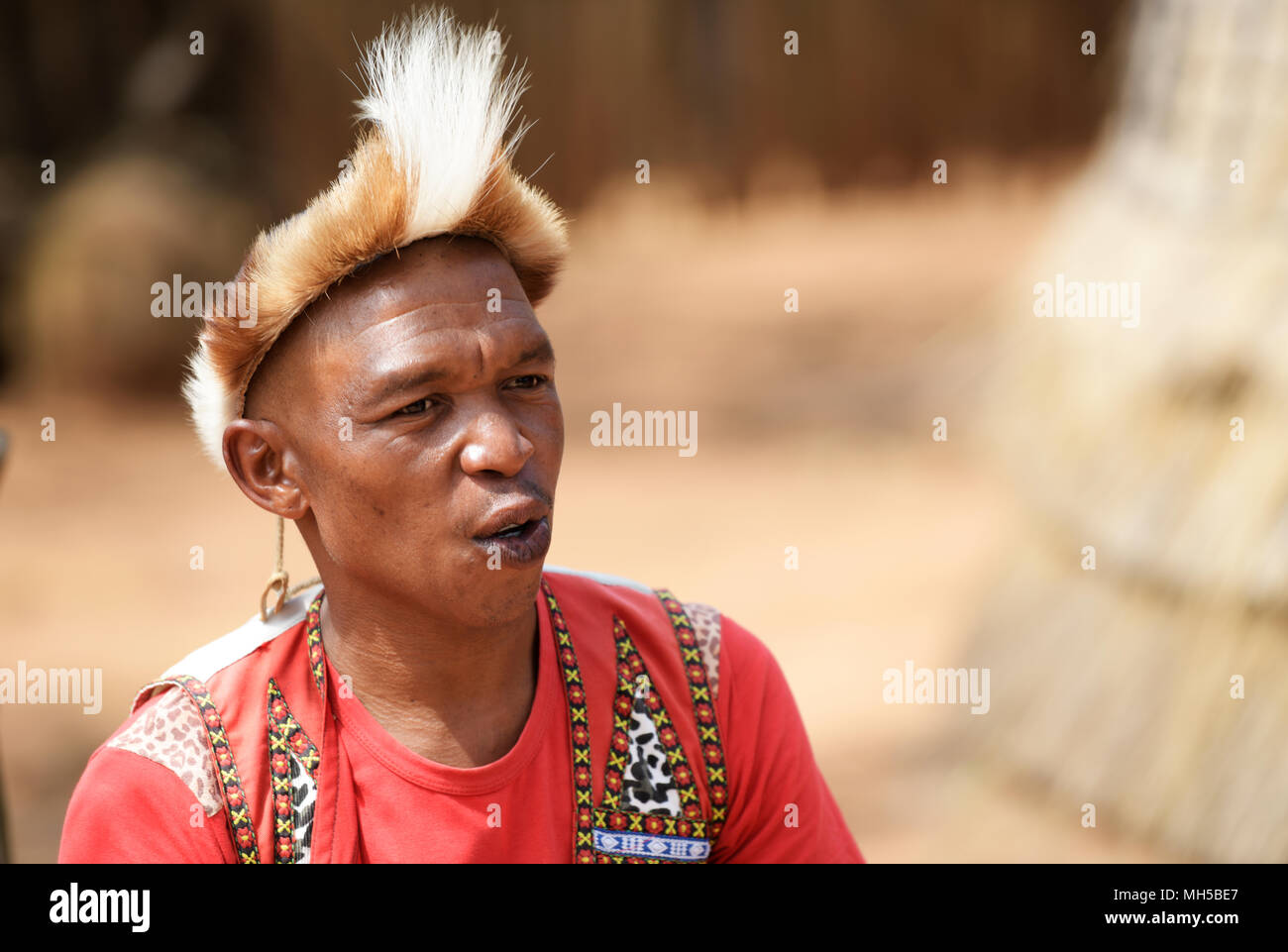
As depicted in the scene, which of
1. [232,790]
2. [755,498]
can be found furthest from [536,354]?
[755,498]

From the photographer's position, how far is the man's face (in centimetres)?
153

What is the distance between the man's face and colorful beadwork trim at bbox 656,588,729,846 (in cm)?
27

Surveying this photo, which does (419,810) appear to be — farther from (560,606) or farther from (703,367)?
(703,367)

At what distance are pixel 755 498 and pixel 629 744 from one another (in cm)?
533

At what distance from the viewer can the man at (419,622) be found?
5.01 ft

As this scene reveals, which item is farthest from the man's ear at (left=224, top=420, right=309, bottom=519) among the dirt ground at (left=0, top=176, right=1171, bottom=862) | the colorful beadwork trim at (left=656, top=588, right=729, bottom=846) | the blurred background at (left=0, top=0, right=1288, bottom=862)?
the dirt ground at (left=0, top=176, right=1171, bottom=862)

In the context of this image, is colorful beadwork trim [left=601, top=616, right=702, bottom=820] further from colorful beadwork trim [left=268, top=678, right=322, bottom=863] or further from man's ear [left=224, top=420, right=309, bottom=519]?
man's ear [left=224, top=420, right=309, bottom=519]

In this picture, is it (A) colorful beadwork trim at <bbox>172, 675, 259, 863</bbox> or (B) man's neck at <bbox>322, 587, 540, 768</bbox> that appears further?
(B) man's neck at <bbox>322, 587, 540, 768</bbox>

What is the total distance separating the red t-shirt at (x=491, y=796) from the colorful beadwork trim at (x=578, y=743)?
0.04ft

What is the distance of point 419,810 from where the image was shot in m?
1.58

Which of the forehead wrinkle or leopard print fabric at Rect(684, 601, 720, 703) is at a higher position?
the forehead wrinkle

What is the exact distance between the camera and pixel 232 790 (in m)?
1.51

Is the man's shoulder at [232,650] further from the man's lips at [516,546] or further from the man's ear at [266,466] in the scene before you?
the man's lips at [516,546]

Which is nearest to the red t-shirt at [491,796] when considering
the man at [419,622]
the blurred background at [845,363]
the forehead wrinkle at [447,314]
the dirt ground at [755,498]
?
the man at [419,622]
